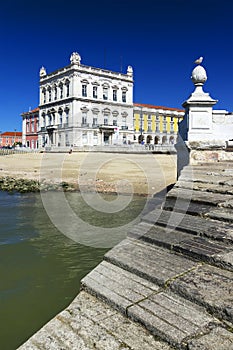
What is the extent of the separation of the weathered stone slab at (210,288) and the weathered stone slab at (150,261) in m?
0.12

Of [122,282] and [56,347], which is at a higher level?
[122,282]

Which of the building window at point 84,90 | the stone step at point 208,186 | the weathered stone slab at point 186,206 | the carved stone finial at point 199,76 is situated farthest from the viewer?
the building window at point 84,90

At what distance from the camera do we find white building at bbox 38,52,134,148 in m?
54.0

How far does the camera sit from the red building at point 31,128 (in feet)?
221

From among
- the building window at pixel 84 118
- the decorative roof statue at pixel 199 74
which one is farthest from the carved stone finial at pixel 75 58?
the decorative roof statue at pixel 199 74

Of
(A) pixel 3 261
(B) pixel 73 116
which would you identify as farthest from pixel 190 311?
(B) pixel 73 116

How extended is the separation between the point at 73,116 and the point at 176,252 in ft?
174

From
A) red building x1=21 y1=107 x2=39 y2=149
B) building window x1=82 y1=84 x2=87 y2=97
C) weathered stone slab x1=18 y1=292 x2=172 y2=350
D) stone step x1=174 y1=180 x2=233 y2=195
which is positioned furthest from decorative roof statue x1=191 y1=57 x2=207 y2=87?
red building x1=21 y1=107 x2=39 y2=149

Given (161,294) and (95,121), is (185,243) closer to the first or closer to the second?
(161,294)

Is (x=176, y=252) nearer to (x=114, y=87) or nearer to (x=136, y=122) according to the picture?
(x=114, y=87)

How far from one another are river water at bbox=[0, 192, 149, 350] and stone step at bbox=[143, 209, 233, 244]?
1.40 m

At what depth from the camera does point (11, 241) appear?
5723mm

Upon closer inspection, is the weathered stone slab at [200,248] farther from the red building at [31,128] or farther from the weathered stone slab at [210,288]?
the red building at [31,128]

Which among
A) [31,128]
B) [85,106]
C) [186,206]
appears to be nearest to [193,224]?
[186,206]
